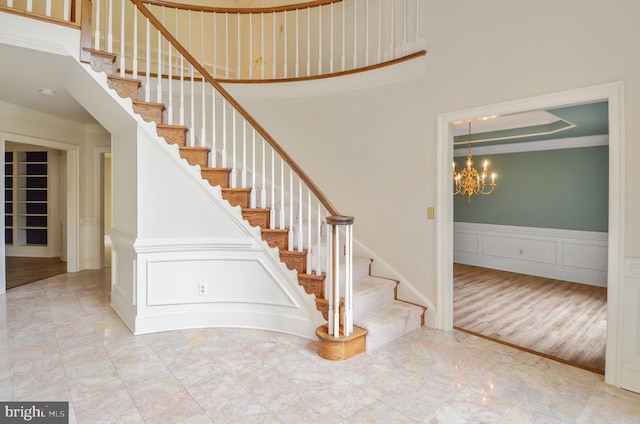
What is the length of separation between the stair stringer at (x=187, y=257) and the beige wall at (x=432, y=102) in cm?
125

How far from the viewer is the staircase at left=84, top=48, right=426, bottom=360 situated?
3.04 metres

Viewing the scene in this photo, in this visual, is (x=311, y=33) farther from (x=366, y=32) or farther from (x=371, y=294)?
(x=371, y=294)

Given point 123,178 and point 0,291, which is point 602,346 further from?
point 0,291

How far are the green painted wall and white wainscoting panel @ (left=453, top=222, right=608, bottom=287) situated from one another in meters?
0.15

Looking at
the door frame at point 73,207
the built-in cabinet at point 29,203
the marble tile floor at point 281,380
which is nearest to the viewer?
the marble tile floor at point 281,380

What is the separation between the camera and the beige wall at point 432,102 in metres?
2.47

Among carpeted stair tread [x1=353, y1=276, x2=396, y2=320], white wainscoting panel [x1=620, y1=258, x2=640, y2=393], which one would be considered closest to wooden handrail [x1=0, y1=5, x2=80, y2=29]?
carpeted stair tread [x1=353, y1=276, x2=396, y2=320]

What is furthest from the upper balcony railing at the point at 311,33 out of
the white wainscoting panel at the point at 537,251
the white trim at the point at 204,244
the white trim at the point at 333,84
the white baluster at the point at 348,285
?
the white wainscoting panel at the point at 537,251

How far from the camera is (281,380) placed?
2.48 m

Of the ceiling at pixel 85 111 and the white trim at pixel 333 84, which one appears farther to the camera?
the white trim at pixel 333 84

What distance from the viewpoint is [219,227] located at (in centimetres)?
339

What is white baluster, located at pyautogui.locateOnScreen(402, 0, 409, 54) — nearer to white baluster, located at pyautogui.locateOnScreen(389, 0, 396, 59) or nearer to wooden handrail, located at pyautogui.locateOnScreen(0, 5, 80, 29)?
white baluster, located at pyautogui.locateOnScreen(389, 0, 396, 59)

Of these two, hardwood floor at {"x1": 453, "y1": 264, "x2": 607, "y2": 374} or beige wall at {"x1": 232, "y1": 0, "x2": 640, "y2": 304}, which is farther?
hardwood floor at {"x1": 453, "y1": 264, "x2": 607, "y2": 374}

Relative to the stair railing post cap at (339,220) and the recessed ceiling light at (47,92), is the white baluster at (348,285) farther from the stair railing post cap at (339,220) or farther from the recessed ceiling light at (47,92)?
the recessed ceiling light at (47,92)
